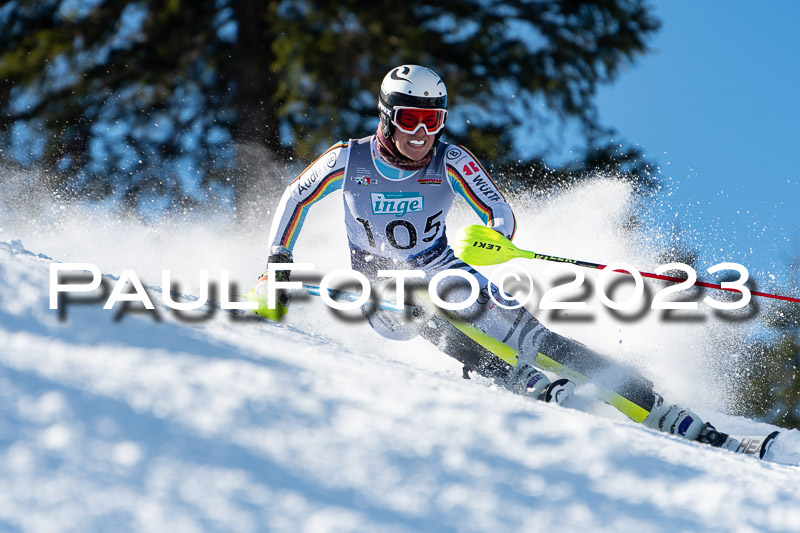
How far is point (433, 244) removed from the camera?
454cm

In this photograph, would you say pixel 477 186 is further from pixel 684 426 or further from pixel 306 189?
pixel 684 426

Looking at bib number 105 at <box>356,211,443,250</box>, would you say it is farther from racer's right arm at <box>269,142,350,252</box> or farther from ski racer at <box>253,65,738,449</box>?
racer's right arm at <box>269,142,350,252</box>

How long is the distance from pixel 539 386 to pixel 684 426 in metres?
0.80

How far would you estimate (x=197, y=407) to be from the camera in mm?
2039

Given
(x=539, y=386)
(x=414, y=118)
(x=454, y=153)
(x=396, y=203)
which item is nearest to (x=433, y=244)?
(x=396, y=203)

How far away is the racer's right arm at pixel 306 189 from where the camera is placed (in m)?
4.38

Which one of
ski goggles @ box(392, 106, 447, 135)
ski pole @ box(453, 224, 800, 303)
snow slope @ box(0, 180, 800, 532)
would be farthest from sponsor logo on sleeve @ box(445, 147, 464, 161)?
snow slope @ box(0, 180, 800, 532)

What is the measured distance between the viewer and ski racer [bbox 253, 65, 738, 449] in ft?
12.9

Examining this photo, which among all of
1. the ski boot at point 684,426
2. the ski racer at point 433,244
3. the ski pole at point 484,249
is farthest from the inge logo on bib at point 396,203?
the ski boot at point 684,426

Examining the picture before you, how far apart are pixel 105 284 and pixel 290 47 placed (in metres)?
7.82

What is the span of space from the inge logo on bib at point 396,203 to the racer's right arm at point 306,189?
0.27 metres

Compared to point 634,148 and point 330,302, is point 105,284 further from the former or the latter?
point 634,148

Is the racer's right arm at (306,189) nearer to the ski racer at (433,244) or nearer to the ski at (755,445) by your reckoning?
the ski racer at (433,244)

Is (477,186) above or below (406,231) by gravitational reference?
above
